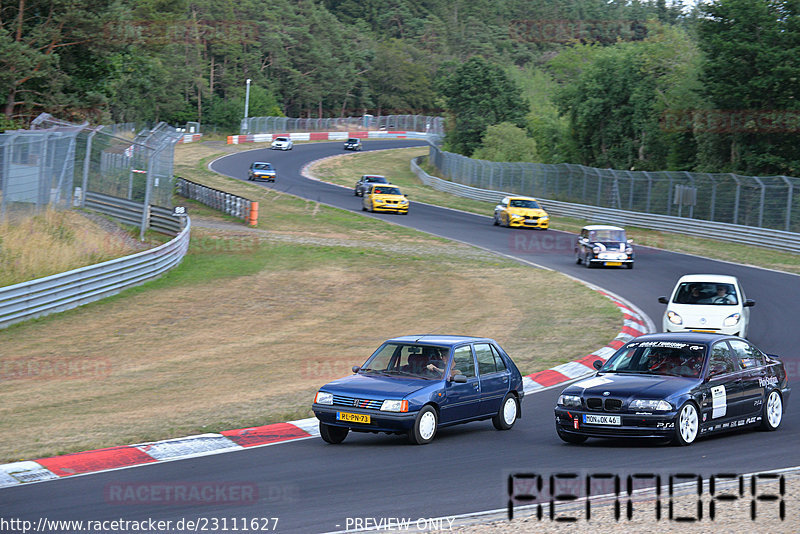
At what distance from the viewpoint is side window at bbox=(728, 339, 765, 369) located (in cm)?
1175

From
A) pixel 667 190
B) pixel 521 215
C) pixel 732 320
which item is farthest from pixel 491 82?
pixel 732 320

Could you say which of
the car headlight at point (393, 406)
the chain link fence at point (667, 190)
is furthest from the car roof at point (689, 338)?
the chain link fence at point (667, 190)

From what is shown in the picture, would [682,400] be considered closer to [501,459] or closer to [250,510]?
[501,459]

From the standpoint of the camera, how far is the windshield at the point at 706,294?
19250 millimetres

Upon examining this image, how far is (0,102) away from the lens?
40.3 meters

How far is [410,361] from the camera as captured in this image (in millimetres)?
11727

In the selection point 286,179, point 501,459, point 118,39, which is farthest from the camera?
point 286,179

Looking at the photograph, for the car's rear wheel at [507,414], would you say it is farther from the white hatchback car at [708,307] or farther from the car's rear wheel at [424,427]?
the white hatchback car at [708,307]

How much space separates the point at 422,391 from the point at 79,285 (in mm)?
13961

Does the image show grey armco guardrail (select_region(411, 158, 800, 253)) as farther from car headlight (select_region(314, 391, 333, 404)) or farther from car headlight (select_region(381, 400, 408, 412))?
car headlight (select_region(314, 391, 333, 404))

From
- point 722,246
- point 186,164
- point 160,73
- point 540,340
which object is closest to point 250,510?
point 540,340

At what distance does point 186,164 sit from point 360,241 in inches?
1583

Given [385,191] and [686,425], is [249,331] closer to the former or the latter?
[686,425]

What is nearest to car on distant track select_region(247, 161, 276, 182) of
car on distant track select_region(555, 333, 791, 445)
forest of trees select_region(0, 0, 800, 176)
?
forest of trees select_region(0, 0, 800, 176)
